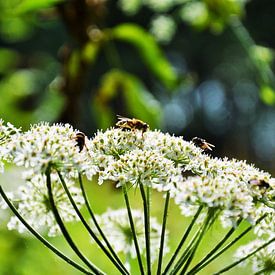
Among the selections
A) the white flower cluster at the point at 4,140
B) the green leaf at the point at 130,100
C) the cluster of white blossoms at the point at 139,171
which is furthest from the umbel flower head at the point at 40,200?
the green leaf at the point at 130,100

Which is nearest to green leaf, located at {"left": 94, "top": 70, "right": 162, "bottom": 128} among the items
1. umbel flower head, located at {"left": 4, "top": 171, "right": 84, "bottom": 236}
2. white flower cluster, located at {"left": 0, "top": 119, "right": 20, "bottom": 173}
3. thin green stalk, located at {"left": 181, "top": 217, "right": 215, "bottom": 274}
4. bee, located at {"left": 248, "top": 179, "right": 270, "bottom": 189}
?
umbel flower head, located at {"left": 4, "top": 171, "right": 84, "bottom": 236}

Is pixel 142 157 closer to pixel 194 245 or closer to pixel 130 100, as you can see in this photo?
pixel 194 245

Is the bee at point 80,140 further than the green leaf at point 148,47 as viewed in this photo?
No

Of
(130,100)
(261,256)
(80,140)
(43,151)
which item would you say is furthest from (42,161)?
(130,100)

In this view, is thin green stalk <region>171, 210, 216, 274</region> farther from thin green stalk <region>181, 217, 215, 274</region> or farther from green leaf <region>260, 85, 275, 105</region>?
green leaf <region>260, 85, 275, 105</region>

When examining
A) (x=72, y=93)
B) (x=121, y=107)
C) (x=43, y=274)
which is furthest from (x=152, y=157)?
(x=121, y=107)

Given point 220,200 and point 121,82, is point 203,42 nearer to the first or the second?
point 121,82

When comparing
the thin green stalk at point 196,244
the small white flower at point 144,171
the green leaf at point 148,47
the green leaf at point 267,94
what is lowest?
the thin green stalk at point 196,244

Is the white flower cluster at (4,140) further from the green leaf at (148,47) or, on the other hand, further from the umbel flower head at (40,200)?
the green leaf at (148,47)
